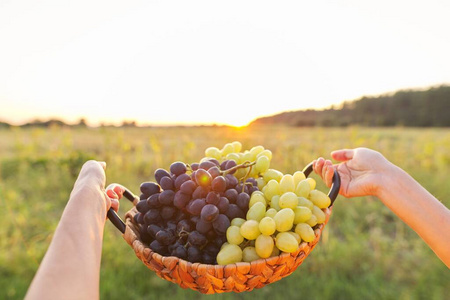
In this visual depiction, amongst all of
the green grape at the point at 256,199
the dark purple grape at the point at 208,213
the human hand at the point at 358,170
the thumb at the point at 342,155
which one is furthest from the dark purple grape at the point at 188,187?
the thumb at the point at 342,155

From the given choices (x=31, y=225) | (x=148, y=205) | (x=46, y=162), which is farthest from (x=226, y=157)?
(x=46, y=162)

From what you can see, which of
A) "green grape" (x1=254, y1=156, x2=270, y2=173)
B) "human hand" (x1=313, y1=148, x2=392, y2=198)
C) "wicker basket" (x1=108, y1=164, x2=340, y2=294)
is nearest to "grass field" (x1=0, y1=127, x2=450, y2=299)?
"human hand" (x1=313, y1=148, x2=392, y2=198)

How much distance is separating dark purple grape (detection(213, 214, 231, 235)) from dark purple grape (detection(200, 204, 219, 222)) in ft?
0.09

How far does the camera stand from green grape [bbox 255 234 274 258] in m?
1.10

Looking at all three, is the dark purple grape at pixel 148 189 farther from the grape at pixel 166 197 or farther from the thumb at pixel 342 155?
the thumb at pixel 342 155

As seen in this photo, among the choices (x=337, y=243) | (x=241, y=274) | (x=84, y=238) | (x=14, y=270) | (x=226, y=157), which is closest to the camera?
(x=84, y=238)

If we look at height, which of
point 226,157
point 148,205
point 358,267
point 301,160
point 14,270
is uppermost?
point 226,157

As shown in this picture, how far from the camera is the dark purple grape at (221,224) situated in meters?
1.19

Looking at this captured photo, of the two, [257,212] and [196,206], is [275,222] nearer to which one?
[257,212]

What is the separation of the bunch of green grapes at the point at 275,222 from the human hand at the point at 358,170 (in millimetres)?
177

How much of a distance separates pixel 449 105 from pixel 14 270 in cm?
3111

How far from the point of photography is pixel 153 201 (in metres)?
1.29

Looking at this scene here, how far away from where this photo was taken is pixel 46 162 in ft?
17.8

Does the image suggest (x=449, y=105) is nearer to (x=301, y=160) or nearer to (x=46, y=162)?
(x=301, y=160)
